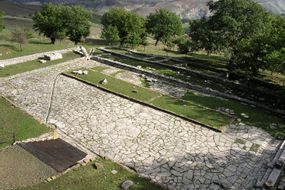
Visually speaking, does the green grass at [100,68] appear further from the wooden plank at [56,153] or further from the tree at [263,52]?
the wooden plank at [56,153]

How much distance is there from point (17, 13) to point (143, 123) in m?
124

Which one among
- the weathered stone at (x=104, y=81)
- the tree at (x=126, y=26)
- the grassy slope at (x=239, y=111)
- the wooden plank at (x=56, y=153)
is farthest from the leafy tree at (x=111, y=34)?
the wooden plank at (x=56, y=153)

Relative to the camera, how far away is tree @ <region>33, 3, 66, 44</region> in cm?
4469

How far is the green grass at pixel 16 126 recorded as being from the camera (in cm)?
1790

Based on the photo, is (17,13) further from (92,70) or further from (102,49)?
(92,70)

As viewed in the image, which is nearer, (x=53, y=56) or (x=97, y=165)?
(x=97, y=165)

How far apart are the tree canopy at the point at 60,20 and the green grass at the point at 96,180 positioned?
33338 mm

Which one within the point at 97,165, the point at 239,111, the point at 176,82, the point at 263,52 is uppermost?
the point at 263,52

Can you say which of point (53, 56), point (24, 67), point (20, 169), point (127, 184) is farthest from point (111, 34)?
point (127, 184)

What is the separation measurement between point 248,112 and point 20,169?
16.6m

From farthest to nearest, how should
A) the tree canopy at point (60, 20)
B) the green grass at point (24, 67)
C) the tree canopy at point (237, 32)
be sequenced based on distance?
the tree canopy at point (60, 20) < the green grass at point (24, 67) < the tree canopy at point (237, 32)

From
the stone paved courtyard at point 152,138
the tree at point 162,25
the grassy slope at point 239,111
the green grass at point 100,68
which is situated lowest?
the stone paved courtyard at point 152,138

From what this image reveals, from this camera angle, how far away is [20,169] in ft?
49.3

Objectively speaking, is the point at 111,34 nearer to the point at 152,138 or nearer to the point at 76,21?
the point at 76,21
